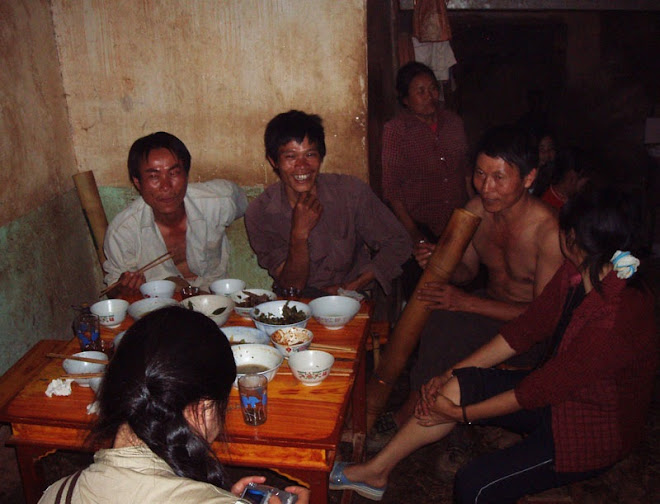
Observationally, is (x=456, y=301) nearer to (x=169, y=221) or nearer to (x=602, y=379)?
(x=602, y=379)

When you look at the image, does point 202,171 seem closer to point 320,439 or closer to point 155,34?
point 155,34

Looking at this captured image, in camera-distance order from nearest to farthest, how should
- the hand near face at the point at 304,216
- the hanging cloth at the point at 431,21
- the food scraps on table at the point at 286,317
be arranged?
1. the food scraps on table at the point at 286,317
2. the hand near face at the point at 304,216
3. the hanging cloth at the point at 431,21

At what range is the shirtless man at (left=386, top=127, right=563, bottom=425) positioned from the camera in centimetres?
341

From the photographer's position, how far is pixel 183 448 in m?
1.63

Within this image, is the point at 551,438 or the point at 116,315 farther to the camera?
the point at 116,315

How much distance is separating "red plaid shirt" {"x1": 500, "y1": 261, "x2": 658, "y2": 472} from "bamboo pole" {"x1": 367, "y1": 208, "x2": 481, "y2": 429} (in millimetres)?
1021

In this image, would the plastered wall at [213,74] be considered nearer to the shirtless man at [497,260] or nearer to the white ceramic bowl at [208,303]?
the shirtless man at [497,260]

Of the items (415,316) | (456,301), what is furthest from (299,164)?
(456,301)

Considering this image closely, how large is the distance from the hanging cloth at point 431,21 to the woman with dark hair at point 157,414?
17.5ft

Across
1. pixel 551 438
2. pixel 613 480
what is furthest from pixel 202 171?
pixel 613 480

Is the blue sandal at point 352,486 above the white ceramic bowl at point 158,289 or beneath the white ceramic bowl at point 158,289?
beneath

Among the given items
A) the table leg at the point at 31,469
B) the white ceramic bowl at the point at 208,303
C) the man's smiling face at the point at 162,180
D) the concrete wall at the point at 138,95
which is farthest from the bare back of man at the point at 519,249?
the table leg at the point at 31,469

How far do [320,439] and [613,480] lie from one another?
2.31 meters

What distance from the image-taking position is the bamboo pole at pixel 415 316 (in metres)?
3.48
